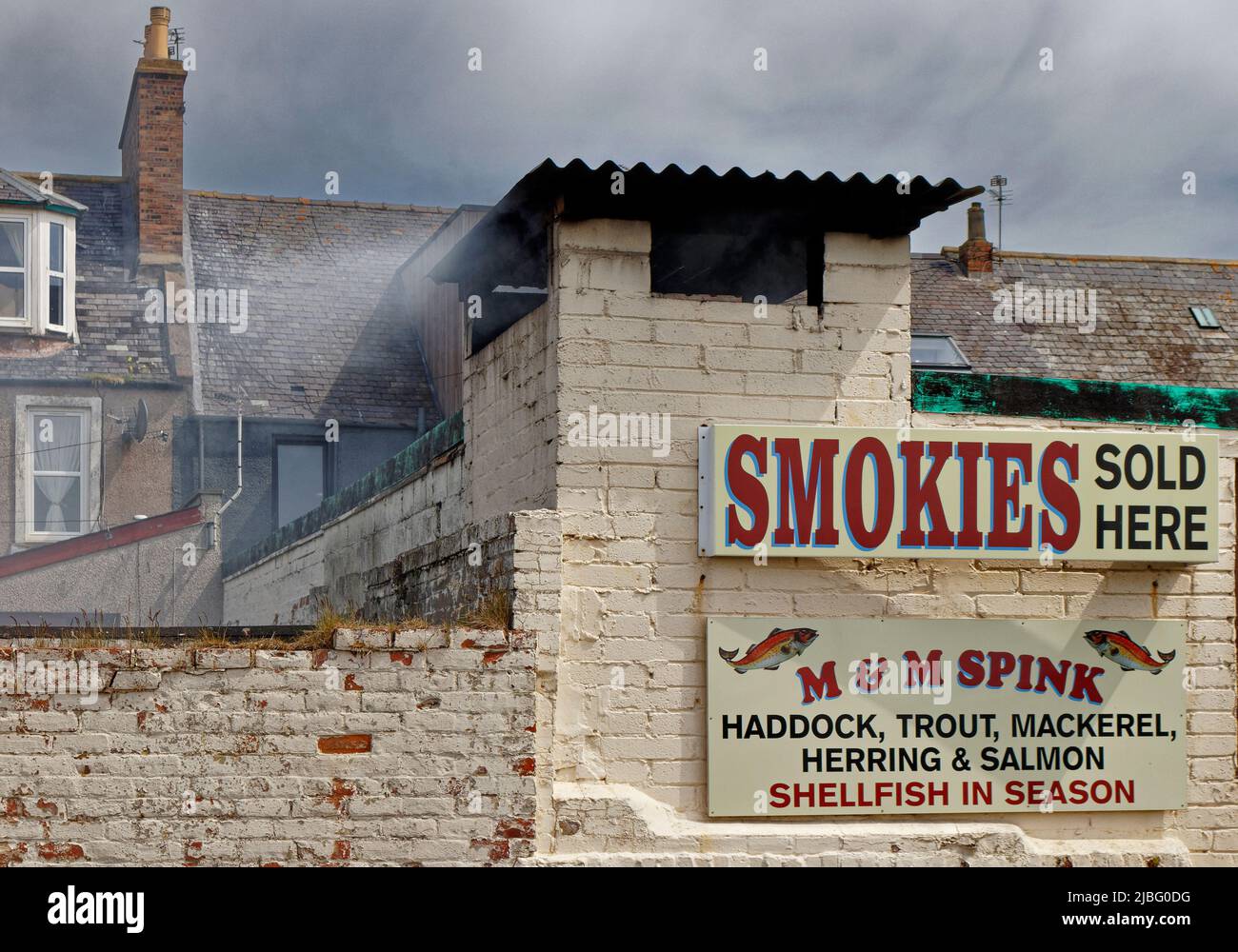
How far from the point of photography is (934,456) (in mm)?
8703

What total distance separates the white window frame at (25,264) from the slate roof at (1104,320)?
13.3 metres

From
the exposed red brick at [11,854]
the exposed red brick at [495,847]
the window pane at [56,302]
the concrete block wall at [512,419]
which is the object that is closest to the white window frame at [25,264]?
the window pane at [56,302]

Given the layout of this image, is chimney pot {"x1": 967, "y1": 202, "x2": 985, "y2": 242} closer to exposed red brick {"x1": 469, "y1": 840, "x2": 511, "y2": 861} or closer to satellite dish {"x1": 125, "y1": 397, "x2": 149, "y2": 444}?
satellite dish {"x1": 125, "y1": 397, "x2": 149, "y2": 444}

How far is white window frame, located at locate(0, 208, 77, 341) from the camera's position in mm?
20906

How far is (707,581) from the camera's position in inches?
338

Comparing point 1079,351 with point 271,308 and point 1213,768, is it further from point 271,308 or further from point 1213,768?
point 1213,768

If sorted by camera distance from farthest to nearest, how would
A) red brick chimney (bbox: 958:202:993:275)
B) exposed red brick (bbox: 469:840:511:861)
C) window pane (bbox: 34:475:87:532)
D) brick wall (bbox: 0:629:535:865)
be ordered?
1. red brick chimney (bbox: 958:202:993:275)
2. window pane (bbox: 34:475:87:532)
3. exposed red brick (bbox: 469:840:511:861)
4. brick wall (bbox: 0:629:535:865)

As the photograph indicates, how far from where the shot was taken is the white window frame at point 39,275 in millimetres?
20906

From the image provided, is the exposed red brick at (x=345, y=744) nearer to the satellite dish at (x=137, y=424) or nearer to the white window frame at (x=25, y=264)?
the satellite dish at (x=137, y=424)

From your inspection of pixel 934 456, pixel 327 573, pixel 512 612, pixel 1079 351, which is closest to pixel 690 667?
pixel 512 612

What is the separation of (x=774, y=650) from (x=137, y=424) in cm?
1482

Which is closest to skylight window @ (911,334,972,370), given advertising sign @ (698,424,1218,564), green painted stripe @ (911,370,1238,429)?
green painted stripe @ (911,370,1238,429)

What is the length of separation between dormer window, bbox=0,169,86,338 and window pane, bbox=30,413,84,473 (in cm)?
123

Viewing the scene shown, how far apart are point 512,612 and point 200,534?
1203cm
